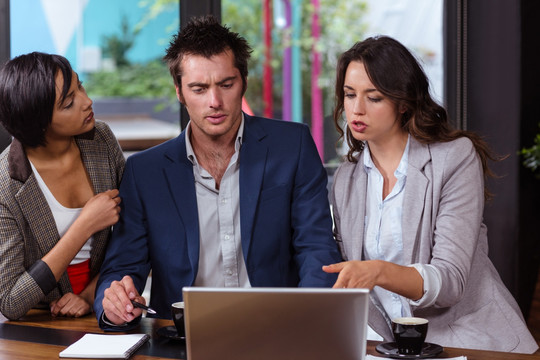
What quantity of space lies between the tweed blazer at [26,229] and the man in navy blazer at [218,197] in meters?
0.17

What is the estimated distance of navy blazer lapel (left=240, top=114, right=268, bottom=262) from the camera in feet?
7.48

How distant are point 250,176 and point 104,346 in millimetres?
811

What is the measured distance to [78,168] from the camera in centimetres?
243

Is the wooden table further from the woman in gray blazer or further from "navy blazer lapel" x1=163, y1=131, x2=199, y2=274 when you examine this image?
the woman in gray blazer

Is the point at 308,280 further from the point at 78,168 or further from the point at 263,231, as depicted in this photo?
the point at 78,168

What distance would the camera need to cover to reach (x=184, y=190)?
2281 mm

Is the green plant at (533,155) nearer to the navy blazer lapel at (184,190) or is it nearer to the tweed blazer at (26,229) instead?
the navy blazer lapel at (184,190)

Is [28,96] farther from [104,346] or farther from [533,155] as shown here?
[533,155]

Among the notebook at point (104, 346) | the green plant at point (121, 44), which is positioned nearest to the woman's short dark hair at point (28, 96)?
the notebook at point (104, 346)

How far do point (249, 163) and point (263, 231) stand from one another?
23cm

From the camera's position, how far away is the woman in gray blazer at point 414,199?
211cm

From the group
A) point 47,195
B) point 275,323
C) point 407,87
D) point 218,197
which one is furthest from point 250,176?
point 275,323

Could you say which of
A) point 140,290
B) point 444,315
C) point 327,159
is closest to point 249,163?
point 140,290

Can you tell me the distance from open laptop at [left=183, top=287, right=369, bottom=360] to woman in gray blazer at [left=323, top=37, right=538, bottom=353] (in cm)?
73
